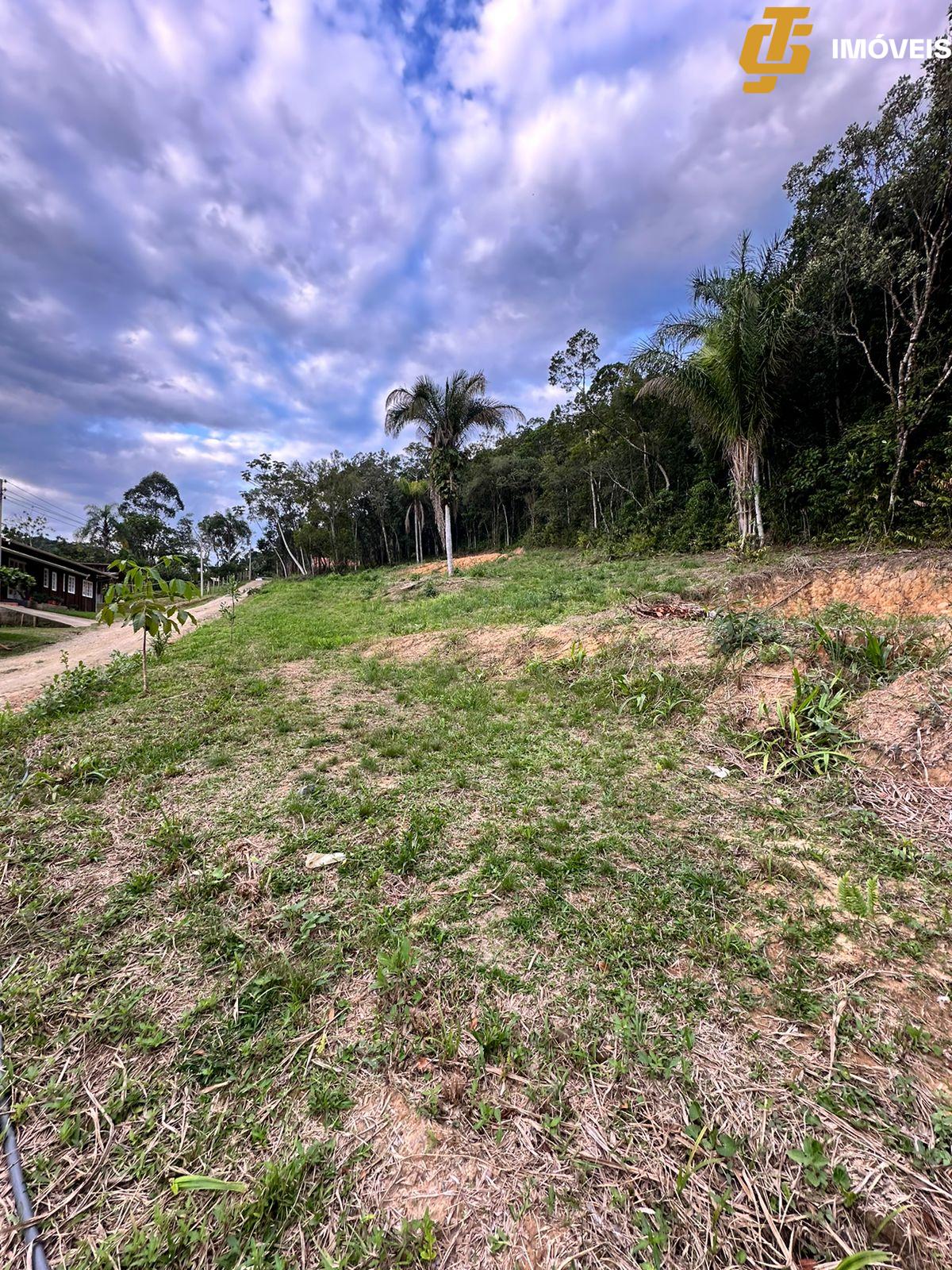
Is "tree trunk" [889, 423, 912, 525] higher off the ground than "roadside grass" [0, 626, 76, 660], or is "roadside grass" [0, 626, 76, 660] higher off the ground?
"tree trunk" [889, 423, 912, 525]

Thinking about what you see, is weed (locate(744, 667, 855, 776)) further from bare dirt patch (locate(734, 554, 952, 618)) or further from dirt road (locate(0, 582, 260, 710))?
dirt road (locate(0, 582, 260, 710))

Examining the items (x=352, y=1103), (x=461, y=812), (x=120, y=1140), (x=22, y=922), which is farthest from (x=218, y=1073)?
(x=461, y=812)

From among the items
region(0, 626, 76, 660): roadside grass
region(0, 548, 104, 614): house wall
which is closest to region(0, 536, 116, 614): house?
region(0, 548, 104, 614): house wall

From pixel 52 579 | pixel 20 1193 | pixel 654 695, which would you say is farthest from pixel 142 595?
pixel 52 579

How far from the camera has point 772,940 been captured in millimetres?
2121

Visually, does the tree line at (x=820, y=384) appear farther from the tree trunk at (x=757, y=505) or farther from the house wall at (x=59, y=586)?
the house wall at (x=59, y=586)

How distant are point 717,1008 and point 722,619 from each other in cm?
459

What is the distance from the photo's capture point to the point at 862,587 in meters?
7.12

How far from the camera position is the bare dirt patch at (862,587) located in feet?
21.4

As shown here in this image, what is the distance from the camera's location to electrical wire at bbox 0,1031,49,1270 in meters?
1.22

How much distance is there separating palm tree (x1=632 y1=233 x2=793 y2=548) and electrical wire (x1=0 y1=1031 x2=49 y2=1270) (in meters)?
13.5

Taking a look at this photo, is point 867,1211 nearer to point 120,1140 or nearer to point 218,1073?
point 218,1073

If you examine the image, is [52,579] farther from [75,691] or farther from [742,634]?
[742,634]

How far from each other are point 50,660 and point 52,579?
842 inches
